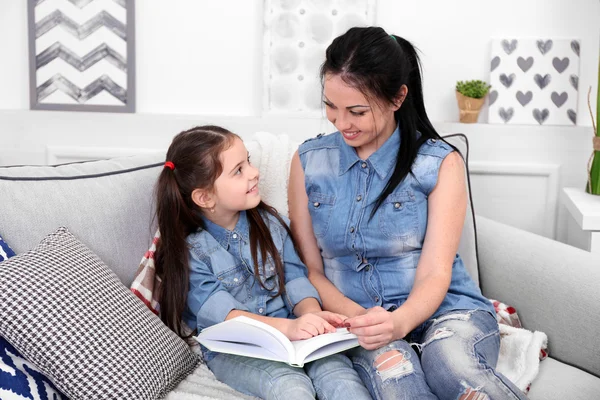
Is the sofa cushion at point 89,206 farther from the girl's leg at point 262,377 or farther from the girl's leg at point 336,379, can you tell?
the girl's leg at point 336,379

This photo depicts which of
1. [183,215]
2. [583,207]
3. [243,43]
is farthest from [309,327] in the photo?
[243,43]

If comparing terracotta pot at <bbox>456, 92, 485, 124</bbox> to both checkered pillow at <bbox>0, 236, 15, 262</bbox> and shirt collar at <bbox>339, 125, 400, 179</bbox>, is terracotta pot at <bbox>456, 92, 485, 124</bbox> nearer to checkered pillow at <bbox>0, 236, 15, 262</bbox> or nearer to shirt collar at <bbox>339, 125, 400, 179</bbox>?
shirt collar at <bbox>339, 125, 400, 179</bbox>

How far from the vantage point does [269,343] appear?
1.28m

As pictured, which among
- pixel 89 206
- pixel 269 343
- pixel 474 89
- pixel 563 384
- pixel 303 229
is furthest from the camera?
pixel 474 89

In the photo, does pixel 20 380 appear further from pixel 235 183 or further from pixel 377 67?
pixel 377 67

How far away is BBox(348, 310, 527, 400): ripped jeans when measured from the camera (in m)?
1.22

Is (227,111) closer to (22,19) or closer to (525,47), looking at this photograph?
(22,19)

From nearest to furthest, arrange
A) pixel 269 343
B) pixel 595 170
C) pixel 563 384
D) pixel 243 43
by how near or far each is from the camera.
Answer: pixel 269 343 < pixel 563 384 < pixel 595 170 < pixel 243 43

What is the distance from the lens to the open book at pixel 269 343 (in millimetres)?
1255

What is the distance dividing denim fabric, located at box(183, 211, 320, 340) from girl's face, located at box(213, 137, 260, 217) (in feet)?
0.27

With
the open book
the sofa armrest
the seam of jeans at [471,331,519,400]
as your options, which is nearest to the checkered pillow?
the open book

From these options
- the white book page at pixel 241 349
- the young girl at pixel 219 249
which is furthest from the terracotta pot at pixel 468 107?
the white book page at pixel 241 349

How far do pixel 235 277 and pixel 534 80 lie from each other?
1257 millimetres

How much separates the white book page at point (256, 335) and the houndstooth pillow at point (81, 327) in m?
0.15
